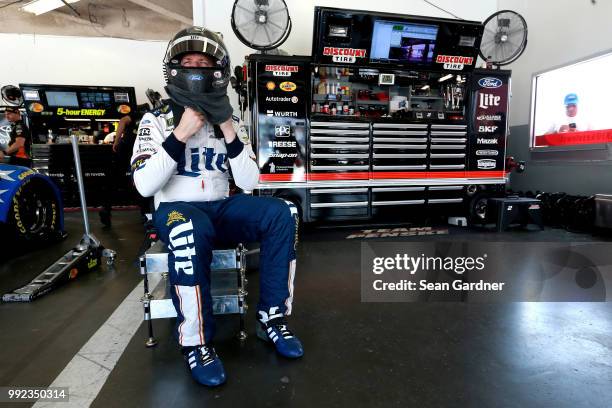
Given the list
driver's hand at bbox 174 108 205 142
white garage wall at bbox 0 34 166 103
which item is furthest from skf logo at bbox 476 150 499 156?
white garage wall at bbox 0 34 166 103

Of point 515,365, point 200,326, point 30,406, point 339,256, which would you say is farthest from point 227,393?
point 339,256

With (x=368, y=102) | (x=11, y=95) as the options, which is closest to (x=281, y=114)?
(x=368, y=102)

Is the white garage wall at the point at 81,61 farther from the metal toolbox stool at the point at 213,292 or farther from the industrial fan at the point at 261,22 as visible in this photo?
the metal toolbox stool at the point at 213,292

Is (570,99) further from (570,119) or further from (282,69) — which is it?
(282,69)

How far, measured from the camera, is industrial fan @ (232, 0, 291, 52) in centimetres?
348

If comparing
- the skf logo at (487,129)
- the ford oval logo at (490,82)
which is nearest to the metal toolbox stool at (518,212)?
the skf logo at (487,129)

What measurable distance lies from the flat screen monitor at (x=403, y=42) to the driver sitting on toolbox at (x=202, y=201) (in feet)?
9.08

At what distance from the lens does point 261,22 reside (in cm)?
350

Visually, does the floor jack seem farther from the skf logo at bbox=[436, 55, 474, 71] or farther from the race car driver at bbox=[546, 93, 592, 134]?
the race car driver at bbox=[546, 93, 592, 134]

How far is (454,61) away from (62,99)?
609 centimetres

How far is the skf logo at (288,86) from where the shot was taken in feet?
11.5

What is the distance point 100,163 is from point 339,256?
4.80m

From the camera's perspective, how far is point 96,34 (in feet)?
19.4

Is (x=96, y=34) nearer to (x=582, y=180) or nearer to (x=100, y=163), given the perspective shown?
(x=100, y=163)
